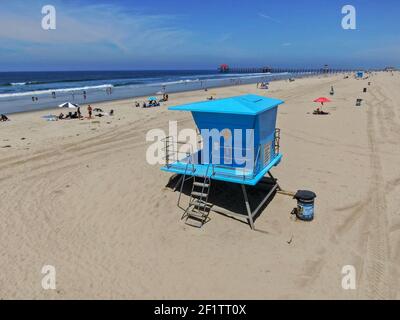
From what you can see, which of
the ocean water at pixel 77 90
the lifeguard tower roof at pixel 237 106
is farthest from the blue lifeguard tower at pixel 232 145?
the ocean water at pixel 77 90

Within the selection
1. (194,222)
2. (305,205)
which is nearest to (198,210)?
(194,222)

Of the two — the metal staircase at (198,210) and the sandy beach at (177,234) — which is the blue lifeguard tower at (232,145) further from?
the sandy beach at (177,234)

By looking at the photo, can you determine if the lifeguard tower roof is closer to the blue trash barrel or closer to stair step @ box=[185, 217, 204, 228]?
the blue trash barrel

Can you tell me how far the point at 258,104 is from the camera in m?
10.8

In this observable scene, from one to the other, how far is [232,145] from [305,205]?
2.97 meters

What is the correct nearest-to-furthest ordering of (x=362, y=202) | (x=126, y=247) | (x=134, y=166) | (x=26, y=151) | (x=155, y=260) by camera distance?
(x=155, y=260) < (x=126, y=247) < (x=362, y=202) < (x=134, y=166) < (x=26, y=151)

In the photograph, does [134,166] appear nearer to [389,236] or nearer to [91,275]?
[91,275]

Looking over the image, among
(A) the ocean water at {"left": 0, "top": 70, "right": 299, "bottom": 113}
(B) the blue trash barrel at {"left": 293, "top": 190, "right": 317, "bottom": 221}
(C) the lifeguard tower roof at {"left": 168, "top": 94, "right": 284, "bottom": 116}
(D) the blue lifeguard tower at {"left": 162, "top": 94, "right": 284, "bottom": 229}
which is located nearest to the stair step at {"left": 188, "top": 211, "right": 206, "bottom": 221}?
(D) the blue lifeguard tower at {"left": 162, "top": 94, "right": 284, "bottom": 229}

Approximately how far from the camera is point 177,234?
971cm

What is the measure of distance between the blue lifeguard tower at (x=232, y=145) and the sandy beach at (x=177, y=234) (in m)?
0.80

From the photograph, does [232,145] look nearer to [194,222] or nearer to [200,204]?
[200,204]

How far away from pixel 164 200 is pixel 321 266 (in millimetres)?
5752
